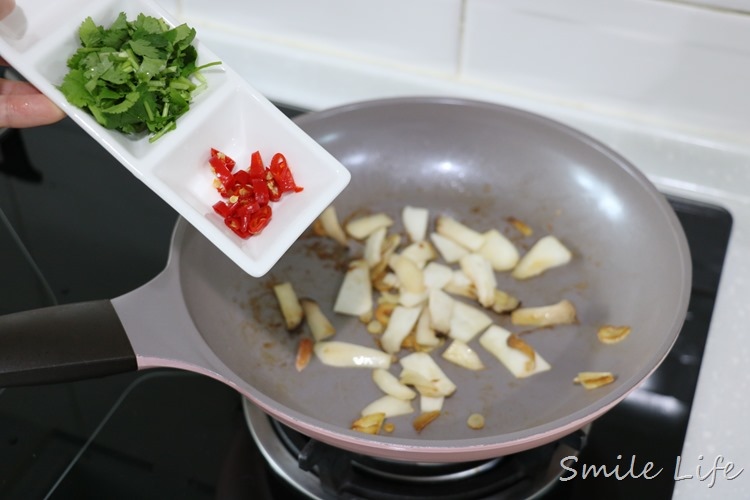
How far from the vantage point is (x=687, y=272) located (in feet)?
2.62

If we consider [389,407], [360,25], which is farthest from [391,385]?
[360,25]

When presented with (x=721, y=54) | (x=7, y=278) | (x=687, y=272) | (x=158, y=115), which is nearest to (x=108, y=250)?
(x=7, y=278)

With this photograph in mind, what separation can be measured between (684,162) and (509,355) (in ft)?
1.15

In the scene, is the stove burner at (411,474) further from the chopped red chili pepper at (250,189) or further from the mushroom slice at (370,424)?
the chopped red chili pepper at (250,189)

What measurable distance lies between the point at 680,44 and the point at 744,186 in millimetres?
186

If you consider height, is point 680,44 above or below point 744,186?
above

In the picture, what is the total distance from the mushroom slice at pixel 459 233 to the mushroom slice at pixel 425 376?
0.16m

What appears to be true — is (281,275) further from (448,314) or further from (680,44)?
(680,44)

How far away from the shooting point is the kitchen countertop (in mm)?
765

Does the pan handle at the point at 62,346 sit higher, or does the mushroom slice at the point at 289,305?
the pan handle at the point at 62,346

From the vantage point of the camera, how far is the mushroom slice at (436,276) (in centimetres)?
93

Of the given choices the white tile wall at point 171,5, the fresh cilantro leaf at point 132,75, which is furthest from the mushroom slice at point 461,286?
the white tile wall at point 171,5

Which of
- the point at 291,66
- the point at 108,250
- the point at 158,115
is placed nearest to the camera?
the point at 158,115

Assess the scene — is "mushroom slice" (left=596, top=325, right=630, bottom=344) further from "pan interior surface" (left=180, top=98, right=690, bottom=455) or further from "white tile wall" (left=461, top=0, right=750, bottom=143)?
"white tile wall" (left=461, top=0, right=750, bottom=143)
